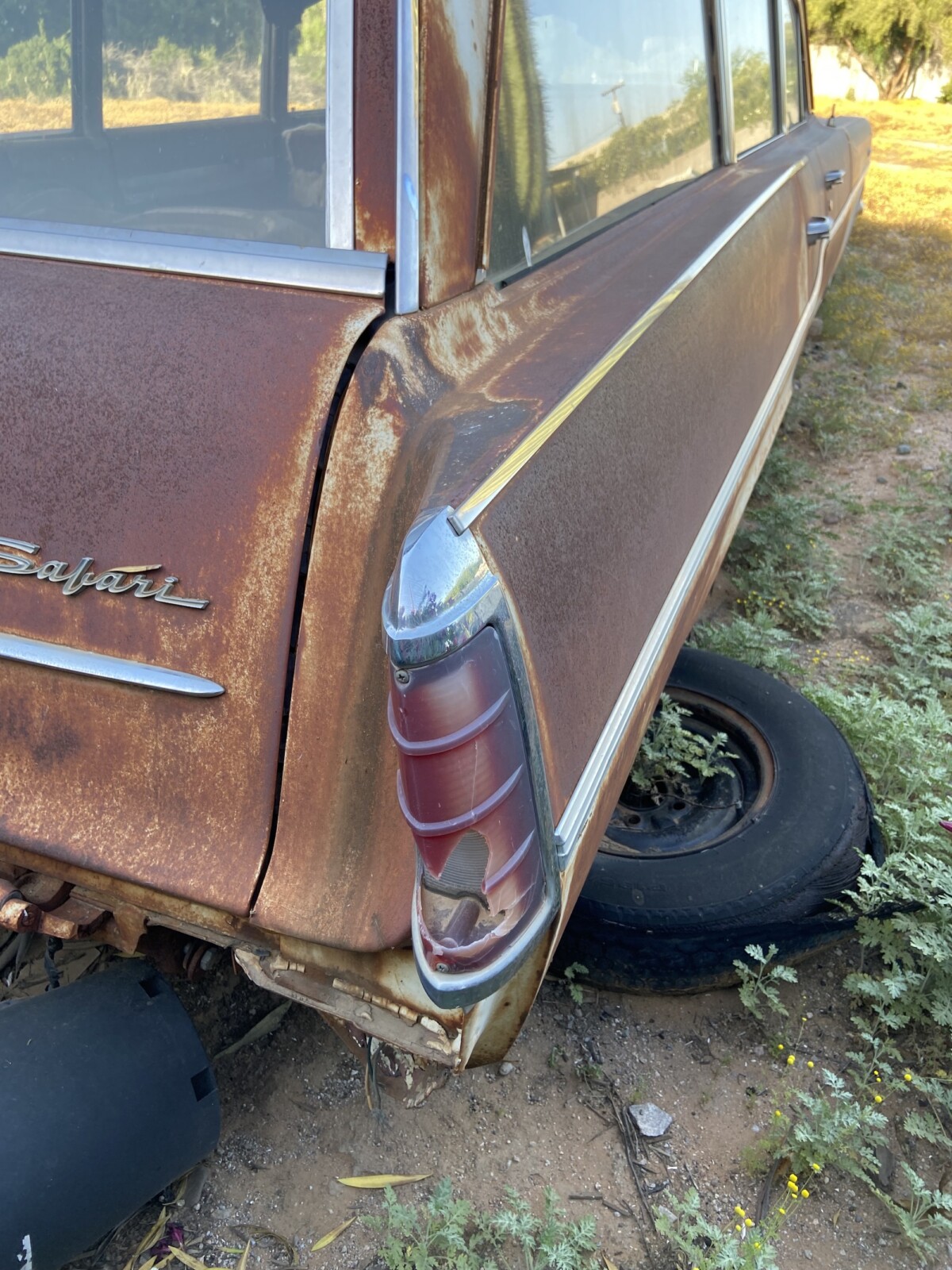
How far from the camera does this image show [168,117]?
5.84 ft

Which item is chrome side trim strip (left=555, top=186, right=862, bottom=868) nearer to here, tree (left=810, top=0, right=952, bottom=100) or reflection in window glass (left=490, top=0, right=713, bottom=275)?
Result: reflection in window glass (left=490, top=0, right=713, bottom=275)

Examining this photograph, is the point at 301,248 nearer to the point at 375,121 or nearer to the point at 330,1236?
the point at 375,121

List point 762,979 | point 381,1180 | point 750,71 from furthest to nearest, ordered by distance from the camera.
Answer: point 750,71, point 762,979, point 381,1180

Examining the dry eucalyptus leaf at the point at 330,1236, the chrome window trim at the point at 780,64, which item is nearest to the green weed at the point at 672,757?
the dry eucalyptus leaf at the point at 330,1236

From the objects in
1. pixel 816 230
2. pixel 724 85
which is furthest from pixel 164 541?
pixel 816 230

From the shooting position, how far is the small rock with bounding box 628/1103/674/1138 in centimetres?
195

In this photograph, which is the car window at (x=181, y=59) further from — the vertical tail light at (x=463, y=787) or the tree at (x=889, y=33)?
the tree at (x=889, y=33)

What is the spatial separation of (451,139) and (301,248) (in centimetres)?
27

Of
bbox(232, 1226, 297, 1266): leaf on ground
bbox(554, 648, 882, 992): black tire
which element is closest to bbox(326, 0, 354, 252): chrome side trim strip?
bbox(554, 648, 882, 992): black tire

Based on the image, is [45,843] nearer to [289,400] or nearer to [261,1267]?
[289,400]

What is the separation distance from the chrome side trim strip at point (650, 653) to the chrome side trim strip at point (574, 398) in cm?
41

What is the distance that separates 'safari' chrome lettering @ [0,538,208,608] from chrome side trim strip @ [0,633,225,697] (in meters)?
0.09

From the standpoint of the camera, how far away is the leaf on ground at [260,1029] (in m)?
2.02

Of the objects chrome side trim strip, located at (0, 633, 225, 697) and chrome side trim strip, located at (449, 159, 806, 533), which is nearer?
chrome side trim strip, located at (449, 159, 806, 533)
